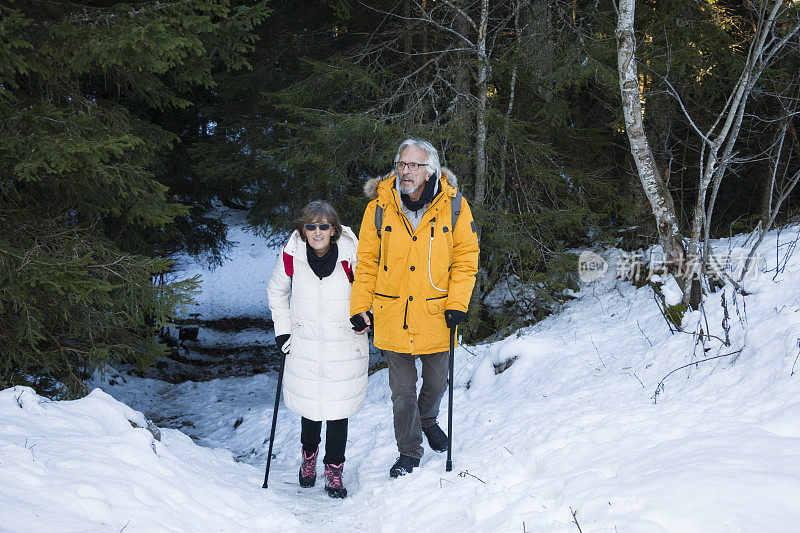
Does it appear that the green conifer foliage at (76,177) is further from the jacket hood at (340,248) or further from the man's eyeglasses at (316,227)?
the man's eyeglasses at (316,227)

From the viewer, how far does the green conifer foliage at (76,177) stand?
5.20m

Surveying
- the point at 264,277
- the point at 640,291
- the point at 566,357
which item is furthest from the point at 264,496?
the point at 264,277

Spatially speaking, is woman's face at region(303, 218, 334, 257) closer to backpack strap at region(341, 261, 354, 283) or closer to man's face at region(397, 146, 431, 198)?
backpack strap at region(341, 261, 354, 283)

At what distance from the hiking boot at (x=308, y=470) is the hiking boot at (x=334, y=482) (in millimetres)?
238

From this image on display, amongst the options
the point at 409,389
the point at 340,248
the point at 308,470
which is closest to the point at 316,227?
the point at 340,248

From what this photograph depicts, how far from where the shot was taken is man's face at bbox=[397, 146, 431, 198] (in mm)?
3764

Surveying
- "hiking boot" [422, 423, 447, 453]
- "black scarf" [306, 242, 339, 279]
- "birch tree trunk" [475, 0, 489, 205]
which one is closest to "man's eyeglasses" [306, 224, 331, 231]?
"black scarf" [306, 242, 339, 279]

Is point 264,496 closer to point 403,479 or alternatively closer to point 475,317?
point 403,479

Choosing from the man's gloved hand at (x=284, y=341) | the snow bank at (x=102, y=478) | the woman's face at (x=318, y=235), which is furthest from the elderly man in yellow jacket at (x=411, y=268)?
the snow bank at (x=102, y=478)

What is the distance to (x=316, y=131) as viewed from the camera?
7086 mm

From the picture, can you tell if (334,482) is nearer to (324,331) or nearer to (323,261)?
(324,331)

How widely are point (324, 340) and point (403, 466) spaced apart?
1.10 m

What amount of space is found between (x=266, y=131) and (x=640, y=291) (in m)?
6.49

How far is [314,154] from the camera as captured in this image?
7.43 meters
